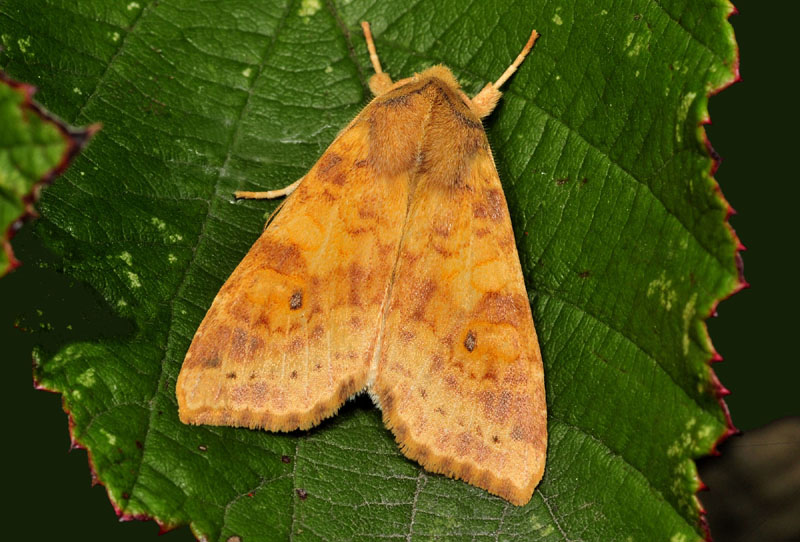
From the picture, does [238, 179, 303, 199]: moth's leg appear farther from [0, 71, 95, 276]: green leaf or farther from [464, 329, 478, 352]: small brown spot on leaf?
[0, 71, 95, 276]: green leaf

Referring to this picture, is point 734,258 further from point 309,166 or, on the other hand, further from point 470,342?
point 309,166

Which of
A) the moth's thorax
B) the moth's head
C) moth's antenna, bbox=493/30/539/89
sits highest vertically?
moth's antenna, bbox=493/30/539/89

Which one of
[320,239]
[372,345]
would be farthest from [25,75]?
[372,345]

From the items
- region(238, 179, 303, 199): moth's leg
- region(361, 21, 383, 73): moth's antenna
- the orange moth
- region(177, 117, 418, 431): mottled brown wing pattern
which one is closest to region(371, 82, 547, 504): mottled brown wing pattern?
the orange moth

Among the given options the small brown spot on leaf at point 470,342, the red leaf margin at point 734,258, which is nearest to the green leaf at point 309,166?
the red leaf margin at point 734,258

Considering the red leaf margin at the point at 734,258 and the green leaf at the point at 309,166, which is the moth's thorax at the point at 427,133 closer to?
the green leaf at the point at 309,166
